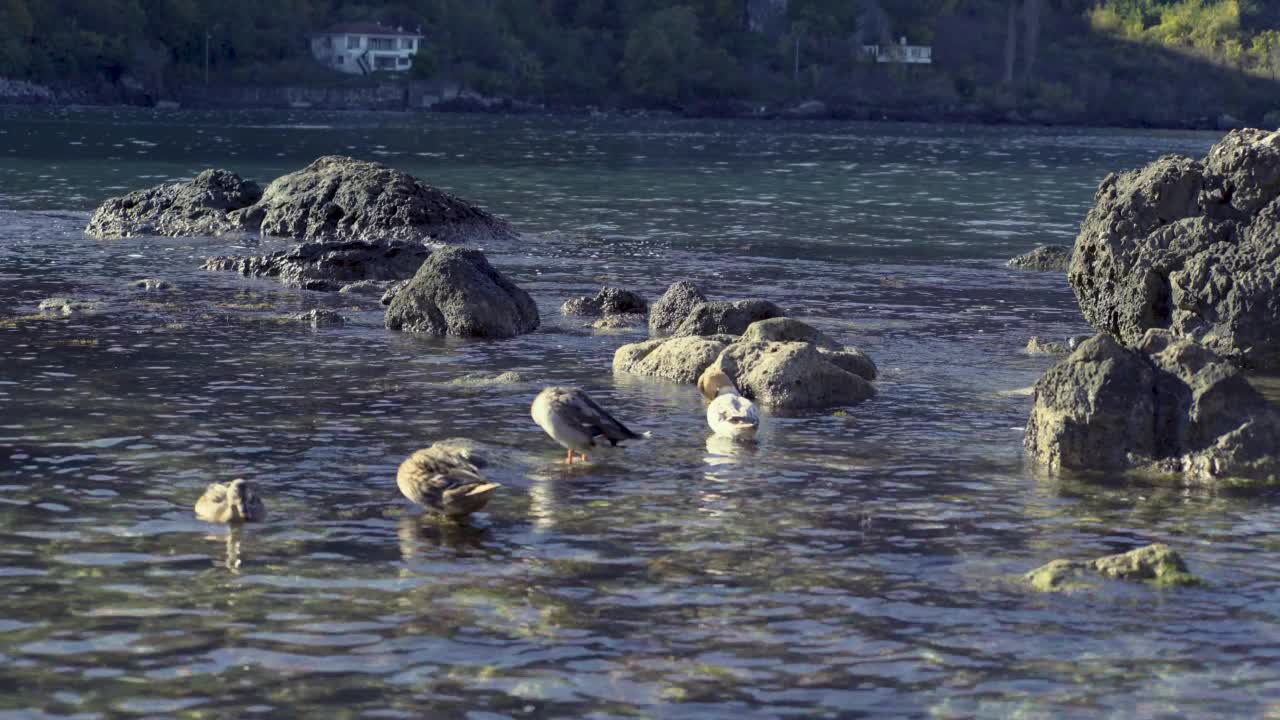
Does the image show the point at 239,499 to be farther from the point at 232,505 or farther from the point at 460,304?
the point at 460,304

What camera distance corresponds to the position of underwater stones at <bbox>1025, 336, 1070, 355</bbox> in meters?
22.2

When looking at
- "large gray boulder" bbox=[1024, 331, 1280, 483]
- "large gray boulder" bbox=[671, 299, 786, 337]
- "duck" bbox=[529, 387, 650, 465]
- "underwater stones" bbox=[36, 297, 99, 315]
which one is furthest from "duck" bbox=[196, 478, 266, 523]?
"underwater stones" bbox=[36, 297, 99, 315]

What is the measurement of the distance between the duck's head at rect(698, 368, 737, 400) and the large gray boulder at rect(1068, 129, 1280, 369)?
5900 millimetres

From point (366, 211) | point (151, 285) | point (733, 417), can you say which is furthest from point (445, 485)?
point (366, 211)

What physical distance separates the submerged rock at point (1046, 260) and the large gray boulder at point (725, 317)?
12.5 m

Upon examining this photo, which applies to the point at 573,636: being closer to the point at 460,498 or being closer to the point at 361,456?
the point at 460,498

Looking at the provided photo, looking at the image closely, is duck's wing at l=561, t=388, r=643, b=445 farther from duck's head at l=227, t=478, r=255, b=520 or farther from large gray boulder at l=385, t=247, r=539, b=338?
large gray boulder at l=385, t=247, r=539, b=338

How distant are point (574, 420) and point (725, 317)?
8.07m

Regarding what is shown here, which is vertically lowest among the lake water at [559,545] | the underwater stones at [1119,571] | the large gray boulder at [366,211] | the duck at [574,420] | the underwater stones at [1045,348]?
the lake water at [559,545]

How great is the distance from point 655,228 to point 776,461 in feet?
93.8

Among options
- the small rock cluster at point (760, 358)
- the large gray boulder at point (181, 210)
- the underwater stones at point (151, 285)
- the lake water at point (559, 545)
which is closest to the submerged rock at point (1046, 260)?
the lake water at point (559, 545)

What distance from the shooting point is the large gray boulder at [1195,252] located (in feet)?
68.3

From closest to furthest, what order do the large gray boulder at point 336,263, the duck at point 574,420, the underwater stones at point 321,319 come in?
1. the duck at point 574,420
2. the underwater stones at point 321,319
3. the large gray boulder at point 336,263

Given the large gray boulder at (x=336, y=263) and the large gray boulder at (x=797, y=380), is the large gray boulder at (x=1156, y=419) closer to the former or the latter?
the large gray boulder at (x=797, y=380)
